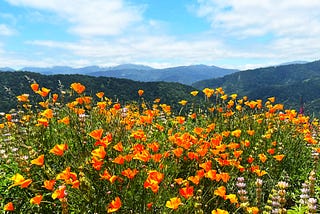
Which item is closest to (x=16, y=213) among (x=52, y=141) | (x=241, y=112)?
(x=52, y=141)

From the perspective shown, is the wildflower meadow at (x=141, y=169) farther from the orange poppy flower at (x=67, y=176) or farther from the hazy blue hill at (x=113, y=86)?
the hazy blue hill at (x=113, y=86)

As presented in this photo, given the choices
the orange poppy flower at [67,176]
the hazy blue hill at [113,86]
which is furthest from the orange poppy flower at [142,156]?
the hazy blue hill at [113,86]

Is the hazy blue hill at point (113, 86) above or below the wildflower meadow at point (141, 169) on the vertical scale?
below

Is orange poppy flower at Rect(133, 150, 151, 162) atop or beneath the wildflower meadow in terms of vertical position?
atop

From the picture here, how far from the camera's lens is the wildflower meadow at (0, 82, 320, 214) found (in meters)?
2.60

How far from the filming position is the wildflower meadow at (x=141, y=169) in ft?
8.52

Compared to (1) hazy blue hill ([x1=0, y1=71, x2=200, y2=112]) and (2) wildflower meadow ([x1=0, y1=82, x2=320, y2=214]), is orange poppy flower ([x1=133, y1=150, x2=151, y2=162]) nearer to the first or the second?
(2) wildflower meadow ([x1=0, y1=82, x2=320, y2=214])

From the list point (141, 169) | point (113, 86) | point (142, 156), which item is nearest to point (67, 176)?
point (142, 156)

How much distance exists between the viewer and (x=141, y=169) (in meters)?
3.01

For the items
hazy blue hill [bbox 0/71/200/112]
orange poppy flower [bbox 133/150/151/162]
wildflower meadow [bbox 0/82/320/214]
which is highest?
orange poppy flower [bbox 133/150/151/162]

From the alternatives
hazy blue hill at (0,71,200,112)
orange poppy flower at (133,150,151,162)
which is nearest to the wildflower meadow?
orange poppy flower at (133,150,151,162)

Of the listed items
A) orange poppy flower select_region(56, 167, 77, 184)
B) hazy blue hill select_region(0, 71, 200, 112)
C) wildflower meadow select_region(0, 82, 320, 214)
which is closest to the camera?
orange poppy flower select_region(56, 167, 77, 184)

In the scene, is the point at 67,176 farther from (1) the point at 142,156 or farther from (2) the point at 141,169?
(2) the point at 141,169

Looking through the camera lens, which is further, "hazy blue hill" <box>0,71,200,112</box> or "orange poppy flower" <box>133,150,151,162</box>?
"hazy blue hill" <box>0,71,200,112</box>
